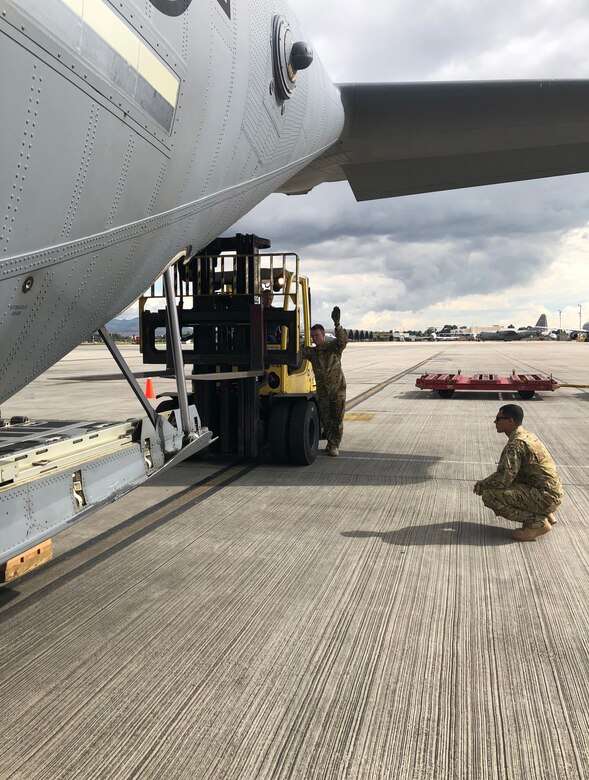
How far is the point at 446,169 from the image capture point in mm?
8031

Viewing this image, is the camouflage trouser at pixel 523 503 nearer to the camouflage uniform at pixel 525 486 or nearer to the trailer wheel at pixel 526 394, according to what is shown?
the camouflage uniform at pixel 525 486

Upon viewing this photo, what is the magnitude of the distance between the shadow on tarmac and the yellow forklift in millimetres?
2703

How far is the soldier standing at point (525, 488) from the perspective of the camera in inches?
207

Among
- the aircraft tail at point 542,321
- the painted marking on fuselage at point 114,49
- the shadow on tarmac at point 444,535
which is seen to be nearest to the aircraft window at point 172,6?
the painted marking on fuselage at point 114,49

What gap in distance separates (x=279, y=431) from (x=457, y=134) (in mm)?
4215

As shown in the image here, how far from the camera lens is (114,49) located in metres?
2.88

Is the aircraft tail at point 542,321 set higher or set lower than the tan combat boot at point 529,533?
higher

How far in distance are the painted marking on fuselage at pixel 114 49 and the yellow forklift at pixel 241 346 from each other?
13.3ft

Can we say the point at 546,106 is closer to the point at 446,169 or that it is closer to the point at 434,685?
the point at 446,169

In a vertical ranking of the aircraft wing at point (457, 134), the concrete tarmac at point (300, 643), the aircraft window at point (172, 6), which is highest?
the aircraft wing at point (457, 134)

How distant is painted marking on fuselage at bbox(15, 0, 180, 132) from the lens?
8.20 ft

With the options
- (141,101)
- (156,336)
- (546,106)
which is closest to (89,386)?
(156,336)

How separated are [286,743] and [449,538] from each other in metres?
3.01

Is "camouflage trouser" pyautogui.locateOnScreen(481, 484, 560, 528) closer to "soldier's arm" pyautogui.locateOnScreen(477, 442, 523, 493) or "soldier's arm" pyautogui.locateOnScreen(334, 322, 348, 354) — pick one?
"soldier's arm" pyautogui.locateOnScreen(477, 442, 523, 493)
